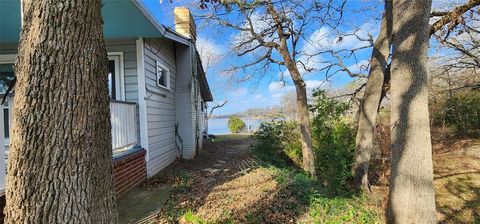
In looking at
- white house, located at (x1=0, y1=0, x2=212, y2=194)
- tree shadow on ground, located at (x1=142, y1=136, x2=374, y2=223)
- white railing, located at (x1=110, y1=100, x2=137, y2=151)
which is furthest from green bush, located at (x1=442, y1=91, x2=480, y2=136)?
white railing, located at (x1=110, y1=100, x2=137, y2=151)

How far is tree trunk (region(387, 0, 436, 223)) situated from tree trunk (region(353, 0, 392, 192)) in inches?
153

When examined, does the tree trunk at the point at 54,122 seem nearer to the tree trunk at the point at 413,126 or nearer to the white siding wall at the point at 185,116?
the tree trunk at the point at 413,126

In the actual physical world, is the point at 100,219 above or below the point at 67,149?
below

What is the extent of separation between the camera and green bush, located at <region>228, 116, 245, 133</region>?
27656 millimetres

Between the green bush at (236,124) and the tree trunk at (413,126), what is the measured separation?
23.2 meters

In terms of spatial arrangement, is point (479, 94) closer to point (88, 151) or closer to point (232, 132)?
point (88, 151)

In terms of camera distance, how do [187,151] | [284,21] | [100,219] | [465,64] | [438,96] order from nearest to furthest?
[100,219] < [284,21] < [187,151] < [465,64] < [438,96]

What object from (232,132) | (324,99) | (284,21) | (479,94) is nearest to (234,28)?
(284,21)

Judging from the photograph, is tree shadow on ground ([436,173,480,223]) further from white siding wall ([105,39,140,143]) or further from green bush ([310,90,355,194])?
white siding wall ([105,39,140,143])

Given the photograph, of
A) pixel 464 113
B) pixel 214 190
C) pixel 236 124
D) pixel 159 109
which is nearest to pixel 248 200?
pixel 214 190

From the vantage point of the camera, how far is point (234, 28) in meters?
10.3

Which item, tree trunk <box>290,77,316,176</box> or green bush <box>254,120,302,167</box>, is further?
green bush <box>254,120,302,167</box>

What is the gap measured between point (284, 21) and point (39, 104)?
877 cm

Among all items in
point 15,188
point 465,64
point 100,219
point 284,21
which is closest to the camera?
point 15,188
